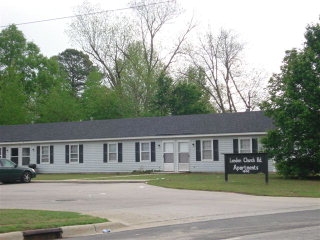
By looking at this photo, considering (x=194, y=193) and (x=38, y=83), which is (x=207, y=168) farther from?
(x=38, y=83)

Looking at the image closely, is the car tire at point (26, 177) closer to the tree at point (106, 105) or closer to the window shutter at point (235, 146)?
the window shutter at point (235, 146)

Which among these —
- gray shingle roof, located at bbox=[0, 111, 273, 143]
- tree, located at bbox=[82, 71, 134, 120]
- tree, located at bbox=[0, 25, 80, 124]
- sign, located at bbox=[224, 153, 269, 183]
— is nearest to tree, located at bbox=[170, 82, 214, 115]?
tree, located at bbox=[82, 71, 134, 120]

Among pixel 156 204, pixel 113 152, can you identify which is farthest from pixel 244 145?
pixel 156 204

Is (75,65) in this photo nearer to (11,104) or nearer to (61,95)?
(61,95)

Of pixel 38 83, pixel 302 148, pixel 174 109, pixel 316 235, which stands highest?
pixel 38 83

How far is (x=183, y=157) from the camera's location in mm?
37594

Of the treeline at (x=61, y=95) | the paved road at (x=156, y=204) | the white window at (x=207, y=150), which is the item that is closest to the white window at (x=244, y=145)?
the white window at (x=207, y=150)

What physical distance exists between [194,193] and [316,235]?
1148cm

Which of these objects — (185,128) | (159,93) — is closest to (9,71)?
(159,93)

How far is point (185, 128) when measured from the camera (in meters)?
38.3

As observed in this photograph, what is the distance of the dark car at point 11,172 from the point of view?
30.8 m

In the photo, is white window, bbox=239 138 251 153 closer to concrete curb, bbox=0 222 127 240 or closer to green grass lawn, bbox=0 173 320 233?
green grass lawn, bbox=0 173 320 233

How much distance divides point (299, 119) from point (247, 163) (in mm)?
4376

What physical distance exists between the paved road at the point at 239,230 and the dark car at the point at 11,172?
19538 mm
